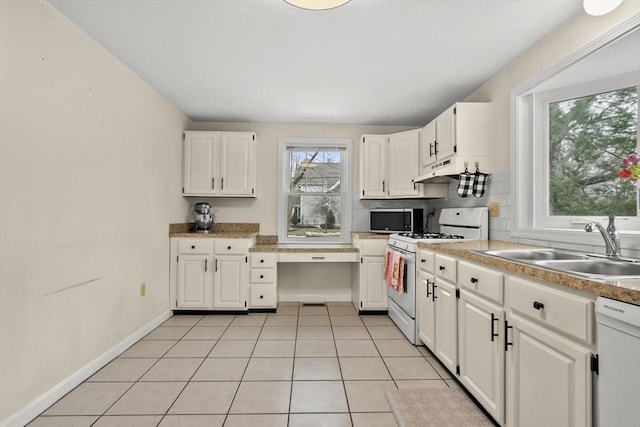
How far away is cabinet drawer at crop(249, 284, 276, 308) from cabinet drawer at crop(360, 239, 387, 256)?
1.08m

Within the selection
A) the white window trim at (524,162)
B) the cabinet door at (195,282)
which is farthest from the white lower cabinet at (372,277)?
the cabinet door at (195,282)

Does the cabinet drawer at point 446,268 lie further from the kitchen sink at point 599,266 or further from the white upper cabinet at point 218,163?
the white upper cabinet at point 218,163

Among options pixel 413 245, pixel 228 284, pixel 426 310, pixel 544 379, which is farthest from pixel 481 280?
pixel 228 284

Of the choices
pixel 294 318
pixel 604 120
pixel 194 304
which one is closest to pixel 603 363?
pixel 604 120

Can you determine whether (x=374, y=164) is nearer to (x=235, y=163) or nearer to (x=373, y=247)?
(x=373, y=247)

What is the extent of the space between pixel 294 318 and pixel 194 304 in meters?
1.11

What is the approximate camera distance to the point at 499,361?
159 cm

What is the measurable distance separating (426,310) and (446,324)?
36 cm

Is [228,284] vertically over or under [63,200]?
under

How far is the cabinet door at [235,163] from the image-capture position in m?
3.88

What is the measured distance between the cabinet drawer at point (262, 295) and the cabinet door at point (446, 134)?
7.35 ft

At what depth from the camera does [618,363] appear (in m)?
0.96

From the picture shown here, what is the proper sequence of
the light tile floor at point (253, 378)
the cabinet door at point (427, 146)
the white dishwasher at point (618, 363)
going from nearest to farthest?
1. the white dishwasher at point (618, 363)
2. the light tile floor at point (253, 378)
3. the cabinet door at point (427, 146)

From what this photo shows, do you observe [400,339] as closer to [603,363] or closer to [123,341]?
[603,363]
